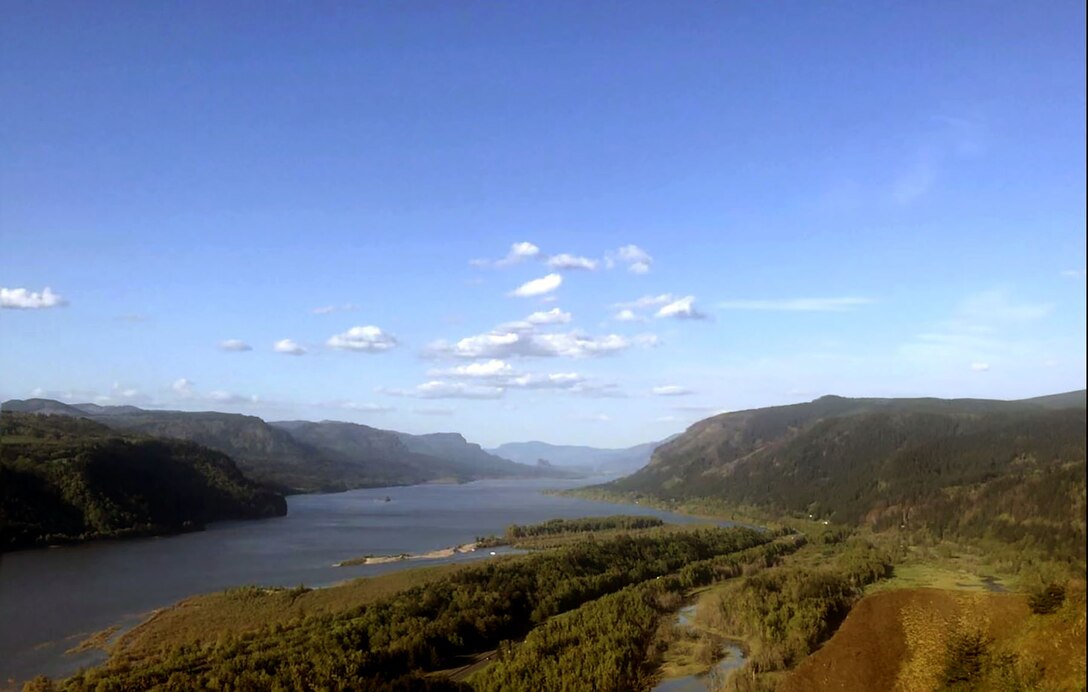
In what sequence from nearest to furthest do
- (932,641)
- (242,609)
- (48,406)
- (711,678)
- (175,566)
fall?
(932,641) → (711,678) → (242,609) → (175,566) → (48,406)

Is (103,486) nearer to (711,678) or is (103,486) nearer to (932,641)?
(711,678)

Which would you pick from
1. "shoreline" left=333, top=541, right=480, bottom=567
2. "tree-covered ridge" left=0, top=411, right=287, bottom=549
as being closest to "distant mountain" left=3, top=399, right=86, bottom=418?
"tree-covered ridge" left=0, top=411, right=287, bottom=549

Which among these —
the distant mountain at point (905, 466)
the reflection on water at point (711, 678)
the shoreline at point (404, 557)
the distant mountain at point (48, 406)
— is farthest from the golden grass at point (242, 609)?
the distant mountain at point (48, 406)

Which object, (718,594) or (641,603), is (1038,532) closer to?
(718,594)

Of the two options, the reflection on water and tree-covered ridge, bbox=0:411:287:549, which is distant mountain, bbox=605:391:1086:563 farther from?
tree-covered ridge, bbox=0:411:287:549

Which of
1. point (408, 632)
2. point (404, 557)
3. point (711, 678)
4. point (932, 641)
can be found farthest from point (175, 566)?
point (932, 641)
